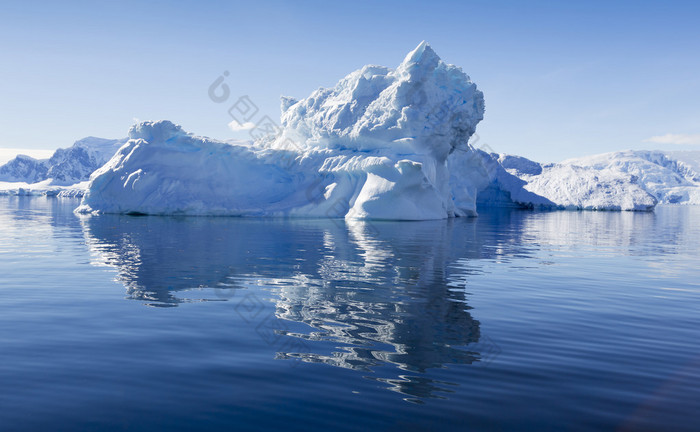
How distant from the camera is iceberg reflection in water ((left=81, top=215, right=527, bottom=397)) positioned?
6254 millimetres

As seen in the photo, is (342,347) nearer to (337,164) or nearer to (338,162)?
(337,164)

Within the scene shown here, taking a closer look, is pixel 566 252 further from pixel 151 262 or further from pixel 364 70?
pixel 364 70

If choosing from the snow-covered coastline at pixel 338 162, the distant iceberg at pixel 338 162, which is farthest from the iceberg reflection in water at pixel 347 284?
the snow-covered coastline at pixel 338 162

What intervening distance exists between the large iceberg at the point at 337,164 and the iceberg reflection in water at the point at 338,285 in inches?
546

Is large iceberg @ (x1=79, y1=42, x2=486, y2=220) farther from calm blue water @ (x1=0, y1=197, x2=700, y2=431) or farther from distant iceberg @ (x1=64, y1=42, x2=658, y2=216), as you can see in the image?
calm blue water @ (x1=0, y1=197, x2=700, y2=431)

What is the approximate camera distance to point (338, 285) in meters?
10.9

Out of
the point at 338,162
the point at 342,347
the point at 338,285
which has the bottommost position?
the point at 342,347

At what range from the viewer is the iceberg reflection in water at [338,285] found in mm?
6254

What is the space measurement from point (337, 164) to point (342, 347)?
33.5 meters

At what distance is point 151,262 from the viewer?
46.0 feet

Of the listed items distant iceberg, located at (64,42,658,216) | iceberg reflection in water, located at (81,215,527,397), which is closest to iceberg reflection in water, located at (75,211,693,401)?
iceberg reflection in water, located at (81,215,527,397)

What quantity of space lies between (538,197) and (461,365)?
265ft

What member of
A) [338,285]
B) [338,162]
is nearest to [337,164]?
[338,162]

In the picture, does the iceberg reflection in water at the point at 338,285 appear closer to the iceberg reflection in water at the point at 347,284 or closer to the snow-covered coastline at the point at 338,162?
the iceberg reflection in water at the point at 347,284
